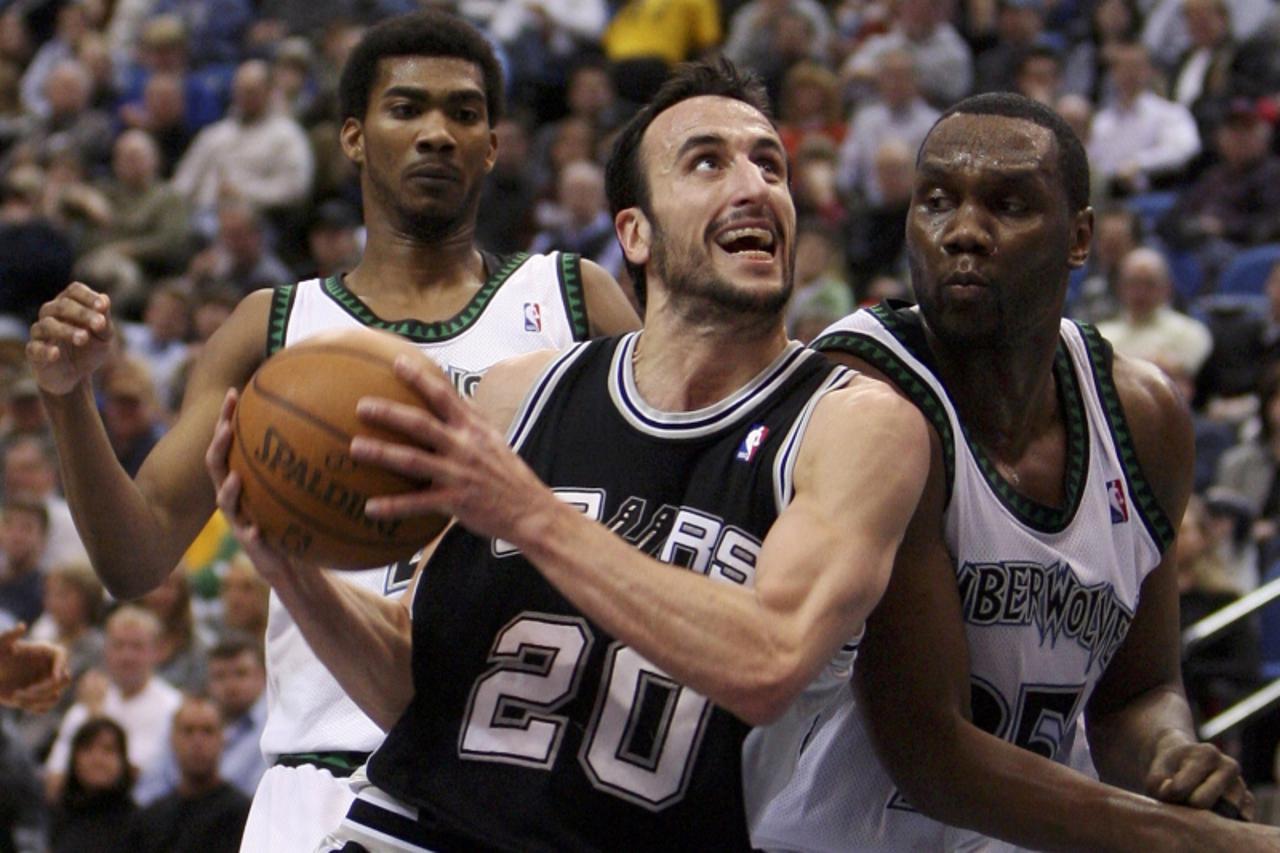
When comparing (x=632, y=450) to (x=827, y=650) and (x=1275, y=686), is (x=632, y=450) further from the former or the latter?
(x=1275, y=686)

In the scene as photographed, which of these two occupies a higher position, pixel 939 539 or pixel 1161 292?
pixel 1161 292

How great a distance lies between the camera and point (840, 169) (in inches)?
462

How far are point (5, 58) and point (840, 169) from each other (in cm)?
717

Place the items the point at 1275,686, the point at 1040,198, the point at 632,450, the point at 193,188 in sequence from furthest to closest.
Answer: the point at 193,188, the point at 1275,686, the point at 1040,198, the point at 632,450

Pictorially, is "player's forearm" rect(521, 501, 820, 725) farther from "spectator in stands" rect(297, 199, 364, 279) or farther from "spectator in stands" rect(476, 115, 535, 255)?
"spectator in stands" rect(476, 115, 535, 255)

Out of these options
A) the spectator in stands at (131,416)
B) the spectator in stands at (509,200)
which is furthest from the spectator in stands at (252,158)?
the spectator in stands at (131,416)

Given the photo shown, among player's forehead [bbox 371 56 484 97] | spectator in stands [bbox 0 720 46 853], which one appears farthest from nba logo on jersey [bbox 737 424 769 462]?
spectator in stands [bbox 0 720 46 853]

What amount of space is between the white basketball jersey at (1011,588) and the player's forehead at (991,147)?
319 millimetres

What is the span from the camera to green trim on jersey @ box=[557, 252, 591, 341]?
4516 millimetres

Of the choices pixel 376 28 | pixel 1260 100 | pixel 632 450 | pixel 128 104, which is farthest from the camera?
pixel 128 104

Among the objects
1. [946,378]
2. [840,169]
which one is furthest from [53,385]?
[840,169]

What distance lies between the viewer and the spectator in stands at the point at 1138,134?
36.7 ft

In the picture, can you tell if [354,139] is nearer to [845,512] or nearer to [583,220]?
[845,512]

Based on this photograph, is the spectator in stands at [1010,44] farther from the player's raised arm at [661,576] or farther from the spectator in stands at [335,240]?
the player's raised arm at [661,576]
